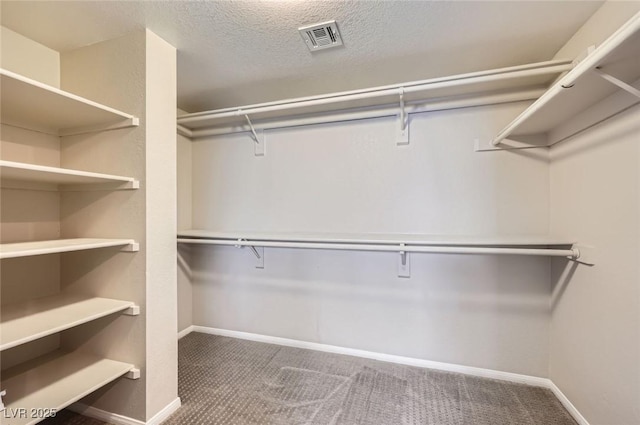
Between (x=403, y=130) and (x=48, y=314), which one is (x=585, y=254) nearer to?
(x=403, y=130)

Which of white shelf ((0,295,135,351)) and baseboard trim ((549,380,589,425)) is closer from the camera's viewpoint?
white shelf ((0,295,135,351))

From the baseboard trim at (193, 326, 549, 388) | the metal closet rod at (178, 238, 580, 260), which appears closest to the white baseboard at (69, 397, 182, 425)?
the baseboard trim at (193, 326, 549, 388)

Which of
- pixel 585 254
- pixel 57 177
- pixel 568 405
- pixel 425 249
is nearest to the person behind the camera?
pixel 57 177

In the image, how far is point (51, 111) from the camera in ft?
4.65

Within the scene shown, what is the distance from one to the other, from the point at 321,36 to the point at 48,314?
2025mm

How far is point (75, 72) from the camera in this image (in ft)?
5.52

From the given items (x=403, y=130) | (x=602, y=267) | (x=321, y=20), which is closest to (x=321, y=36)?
(x=321, y=20)

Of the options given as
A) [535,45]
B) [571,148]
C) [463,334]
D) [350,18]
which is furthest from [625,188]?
[350,18]

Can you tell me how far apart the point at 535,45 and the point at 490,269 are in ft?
4.73

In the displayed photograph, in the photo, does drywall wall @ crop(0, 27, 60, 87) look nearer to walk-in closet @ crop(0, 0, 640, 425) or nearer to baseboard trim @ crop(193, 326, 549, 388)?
walk-in closet @ crop(0, 0, 640, 425)

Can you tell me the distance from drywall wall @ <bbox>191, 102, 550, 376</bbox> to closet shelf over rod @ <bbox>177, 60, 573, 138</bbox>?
0.13 m

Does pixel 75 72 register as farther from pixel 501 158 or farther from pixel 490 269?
pixel 490 269

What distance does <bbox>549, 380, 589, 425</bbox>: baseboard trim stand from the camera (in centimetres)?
156

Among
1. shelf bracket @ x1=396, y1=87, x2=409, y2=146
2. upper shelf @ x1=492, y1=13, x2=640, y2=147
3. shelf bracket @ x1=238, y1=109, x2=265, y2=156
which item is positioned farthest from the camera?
shelf bracket @ x1=238, y1=109, x2=265, y2=156
